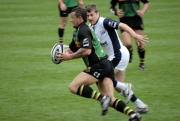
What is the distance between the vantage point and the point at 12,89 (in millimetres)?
10047

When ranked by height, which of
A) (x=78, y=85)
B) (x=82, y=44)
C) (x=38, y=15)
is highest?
(x=82, y=44)

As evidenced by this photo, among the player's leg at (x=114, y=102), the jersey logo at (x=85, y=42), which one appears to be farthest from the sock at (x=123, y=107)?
the jersey logo at (x=85, y=42)

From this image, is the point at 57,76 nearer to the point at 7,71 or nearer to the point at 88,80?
the point at 7,71

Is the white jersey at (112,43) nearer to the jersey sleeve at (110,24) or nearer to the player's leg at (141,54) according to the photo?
the jersey sleeve at (110,24)

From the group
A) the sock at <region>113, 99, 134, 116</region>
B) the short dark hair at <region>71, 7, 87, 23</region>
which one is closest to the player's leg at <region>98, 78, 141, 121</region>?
the sock at <region>113, 99, 134, 116</region>

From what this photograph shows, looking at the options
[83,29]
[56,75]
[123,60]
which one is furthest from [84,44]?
[56,75]

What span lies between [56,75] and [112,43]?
3257 millimetres

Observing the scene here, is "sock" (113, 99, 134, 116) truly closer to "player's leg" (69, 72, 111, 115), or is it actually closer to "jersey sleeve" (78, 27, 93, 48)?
"player's leg" (69, 72, 111, 115)

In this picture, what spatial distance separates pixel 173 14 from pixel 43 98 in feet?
40.6

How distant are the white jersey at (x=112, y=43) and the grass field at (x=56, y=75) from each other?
0.93 metres

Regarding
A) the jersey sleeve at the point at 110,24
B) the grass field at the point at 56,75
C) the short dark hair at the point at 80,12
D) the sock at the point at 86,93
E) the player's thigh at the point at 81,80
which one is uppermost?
the short dark hair at the point at 80,12

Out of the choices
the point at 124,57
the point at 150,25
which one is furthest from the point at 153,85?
the point at 150,25

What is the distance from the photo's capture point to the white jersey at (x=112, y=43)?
8305 mm

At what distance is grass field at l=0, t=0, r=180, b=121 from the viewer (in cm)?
839
